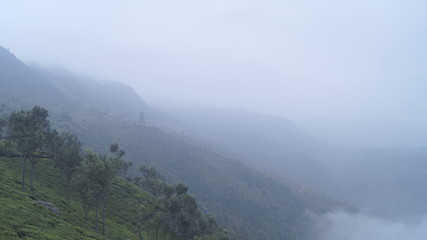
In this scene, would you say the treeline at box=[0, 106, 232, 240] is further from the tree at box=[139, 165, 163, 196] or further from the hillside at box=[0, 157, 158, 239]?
the tree at box=[139, 165, 163, 196]

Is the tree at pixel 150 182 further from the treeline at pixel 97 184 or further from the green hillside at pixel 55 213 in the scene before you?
the treeline at pixel 97 184

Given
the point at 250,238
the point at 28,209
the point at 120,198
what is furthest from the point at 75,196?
the point at 250,238

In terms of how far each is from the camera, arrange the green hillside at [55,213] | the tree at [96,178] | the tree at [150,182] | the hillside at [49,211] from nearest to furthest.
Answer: the hillside at [49,211], the green hillside at [55,213], the tree at [96,178], the tree at [150,182]

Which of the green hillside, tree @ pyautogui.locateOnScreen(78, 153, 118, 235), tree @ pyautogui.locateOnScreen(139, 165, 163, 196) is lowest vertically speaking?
tree @ pyautogui.locateOnScreen(139, 165, 163, 196)

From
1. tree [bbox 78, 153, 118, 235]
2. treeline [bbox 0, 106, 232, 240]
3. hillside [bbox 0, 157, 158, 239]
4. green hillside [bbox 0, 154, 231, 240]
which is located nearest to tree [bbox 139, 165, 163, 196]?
hillside [bbox 0, 157, 158, 239]

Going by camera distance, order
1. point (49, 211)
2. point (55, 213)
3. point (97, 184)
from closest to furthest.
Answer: point (97, 184), point (49, 211), point (55, 213)

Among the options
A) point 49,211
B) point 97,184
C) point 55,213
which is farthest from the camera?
point 55,213

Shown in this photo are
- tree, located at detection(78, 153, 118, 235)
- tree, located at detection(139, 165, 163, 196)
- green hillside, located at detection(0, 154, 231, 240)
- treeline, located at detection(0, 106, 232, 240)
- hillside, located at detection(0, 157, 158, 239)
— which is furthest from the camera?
tree, located at detection(139, 165, 163, 196)

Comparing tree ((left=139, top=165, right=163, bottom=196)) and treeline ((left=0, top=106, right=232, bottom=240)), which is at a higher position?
treeline ((left=0, top=106, right=232, bottom=240))

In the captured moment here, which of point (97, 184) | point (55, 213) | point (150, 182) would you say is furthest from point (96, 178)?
point (150, 182)

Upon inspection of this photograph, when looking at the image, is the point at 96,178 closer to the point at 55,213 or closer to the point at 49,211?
the point at 49,211

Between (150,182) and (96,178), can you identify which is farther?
(150,182)

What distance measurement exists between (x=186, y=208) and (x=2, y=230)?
3665cm

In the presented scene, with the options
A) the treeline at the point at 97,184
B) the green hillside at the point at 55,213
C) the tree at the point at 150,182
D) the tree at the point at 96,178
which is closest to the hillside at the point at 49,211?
the green hillside at the point at 55,213
